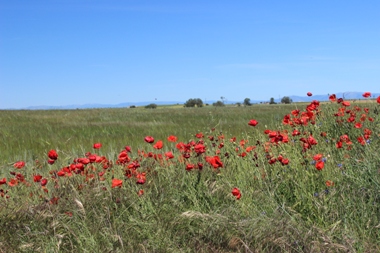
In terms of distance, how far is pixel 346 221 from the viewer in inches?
114

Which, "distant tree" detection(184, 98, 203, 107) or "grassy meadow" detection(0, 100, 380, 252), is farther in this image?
"distant tree" detection(184, 98, 203, 107)

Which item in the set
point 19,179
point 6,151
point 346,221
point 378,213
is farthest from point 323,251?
point 6,151

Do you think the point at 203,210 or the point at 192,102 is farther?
the point at 192,102

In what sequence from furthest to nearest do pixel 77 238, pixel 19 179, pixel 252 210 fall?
pixel 19 179 < pixel 252 210 < pixel 77 238

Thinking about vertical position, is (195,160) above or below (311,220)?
above

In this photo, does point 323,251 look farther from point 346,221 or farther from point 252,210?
point 252,210

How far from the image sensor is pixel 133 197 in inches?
128

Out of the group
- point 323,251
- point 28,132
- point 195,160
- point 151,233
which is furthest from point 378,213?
point 28,132

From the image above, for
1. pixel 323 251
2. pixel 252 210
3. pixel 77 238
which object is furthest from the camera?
pixel 252 210

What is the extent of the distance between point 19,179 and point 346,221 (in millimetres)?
2597

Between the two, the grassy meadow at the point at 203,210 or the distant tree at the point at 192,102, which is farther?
the distant tree at the point at 192,102

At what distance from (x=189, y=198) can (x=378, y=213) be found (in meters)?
1.24

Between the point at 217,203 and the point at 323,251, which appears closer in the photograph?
the point at 323,251

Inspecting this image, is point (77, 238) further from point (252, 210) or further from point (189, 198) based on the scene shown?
point (252, 210)
